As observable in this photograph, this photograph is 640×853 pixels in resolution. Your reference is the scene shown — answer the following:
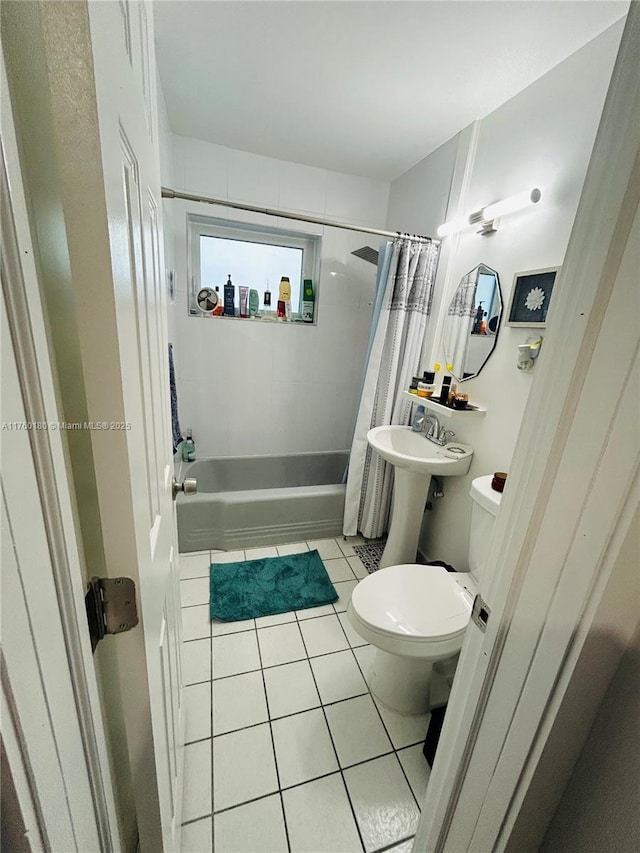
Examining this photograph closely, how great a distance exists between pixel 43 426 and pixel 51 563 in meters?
0.14

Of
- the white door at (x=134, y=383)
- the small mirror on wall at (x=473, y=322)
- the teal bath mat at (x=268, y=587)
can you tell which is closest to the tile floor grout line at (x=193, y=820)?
the white door at (x=134, y=383)

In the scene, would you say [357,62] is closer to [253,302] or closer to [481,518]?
[253,302]

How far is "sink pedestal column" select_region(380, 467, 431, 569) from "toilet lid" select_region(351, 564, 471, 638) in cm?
44

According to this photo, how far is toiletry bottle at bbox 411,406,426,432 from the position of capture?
198 centimetres

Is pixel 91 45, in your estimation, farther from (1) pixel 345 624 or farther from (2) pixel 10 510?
(1) pixel 345 624

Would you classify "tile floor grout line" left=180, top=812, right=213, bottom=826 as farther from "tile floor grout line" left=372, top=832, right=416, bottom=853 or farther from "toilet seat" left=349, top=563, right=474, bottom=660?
"toilet seat" left=349, top=563, right=474, bottom=660

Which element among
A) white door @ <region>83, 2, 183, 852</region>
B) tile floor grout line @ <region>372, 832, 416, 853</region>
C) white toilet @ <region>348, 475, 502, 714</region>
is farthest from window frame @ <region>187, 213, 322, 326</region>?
tile floor grout line @ <region>372, 832, 416, 853</region>

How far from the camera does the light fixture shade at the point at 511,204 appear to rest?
129 centimetres

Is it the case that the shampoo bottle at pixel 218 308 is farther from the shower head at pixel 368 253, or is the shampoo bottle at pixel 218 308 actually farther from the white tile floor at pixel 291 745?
the white tile floor at pixel 291 745

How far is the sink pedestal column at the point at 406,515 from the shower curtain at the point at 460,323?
0.62 m

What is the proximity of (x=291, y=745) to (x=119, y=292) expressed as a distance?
1.54 m

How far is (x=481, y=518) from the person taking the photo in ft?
4.44

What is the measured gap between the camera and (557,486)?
0.51m

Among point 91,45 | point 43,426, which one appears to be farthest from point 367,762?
point 91,45
